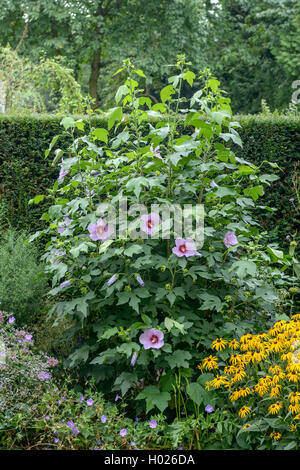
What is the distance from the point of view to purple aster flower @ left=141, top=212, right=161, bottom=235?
2791 mm

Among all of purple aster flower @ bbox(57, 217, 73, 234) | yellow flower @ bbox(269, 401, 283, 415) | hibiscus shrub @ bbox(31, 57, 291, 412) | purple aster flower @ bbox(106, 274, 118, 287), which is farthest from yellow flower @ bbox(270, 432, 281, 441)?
purple aster flower @ bbox(57, 217, 73, 234)

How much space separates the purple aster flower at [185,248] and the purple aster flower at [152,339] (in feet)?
1.36

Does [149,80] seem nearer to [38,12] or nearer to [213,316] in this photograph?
[38,12]

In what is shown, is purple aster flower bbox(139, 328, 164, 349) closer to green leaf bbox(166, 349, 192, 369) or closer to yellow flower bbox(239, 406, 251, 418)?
green leaf bbox(166, 349, 192, 369)

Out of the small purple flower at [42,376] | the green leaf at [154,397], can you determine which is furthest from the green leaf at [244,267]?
the small purple flower at [42,376]

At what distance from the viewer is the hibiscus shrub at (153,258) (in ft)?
9.15

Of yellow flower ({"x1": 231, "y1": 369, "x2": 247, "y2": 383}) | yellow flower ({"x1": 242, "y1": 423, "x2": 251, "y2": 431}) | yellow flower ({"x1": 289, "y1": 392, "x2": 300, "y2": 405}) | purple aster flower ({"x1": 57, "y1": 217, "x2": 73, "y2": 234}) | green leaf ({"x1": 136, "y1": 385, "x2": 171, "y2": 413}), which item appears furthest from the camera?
purple aster flower ({"x1": 57, "y1": 217, "x2": 73, "y2": 234})

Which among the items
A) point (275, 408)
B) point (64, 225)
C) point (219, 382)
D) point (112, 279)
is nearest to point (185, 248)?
point (112, 279)

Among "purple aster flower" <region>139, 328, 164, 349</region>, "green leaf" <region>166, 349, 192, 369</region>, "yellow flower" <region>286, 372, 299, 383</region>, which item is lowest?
"green leaf" <region>166, 349, 192, 369</region>

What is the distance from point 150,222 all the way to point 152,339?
0.61m

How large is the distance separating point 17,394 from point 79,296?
642 millimetres

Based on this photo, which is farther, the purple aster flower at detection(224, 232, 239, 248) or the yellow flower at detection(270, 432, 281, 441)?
the purple aster flower at detection(224, 232, 239, 248)

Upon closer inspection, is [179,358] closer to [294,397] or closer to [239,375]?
[239,375]

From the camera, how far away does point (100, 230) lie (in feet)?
9.62
